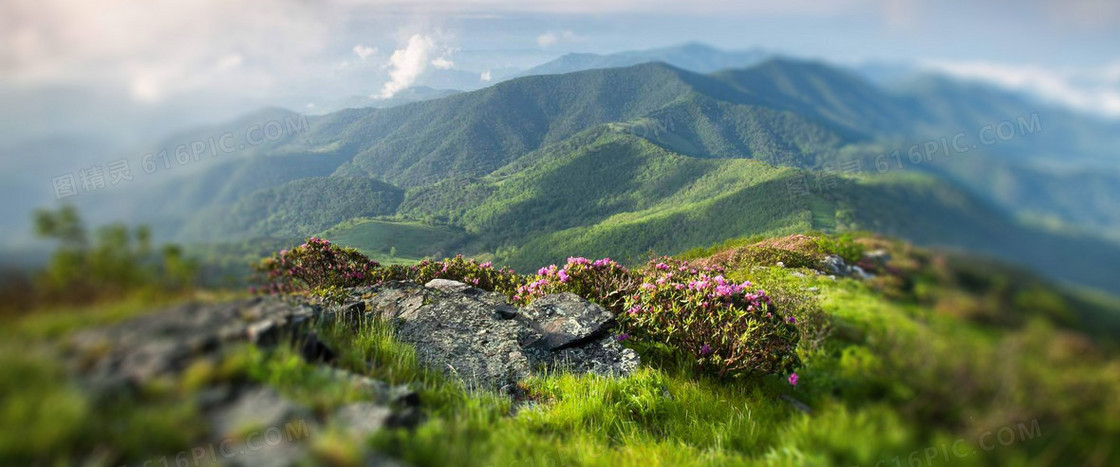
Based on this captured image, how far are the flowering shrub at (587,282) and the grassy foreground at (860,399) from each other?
412cm

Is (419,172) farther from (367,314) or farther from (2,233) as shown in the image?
(2,233)

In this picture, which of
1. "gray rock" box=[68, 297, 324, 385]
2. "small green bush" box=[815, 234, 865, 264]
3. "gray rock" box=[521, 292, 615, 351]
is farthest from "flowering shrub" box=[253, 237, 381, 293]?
"small green bush" box=[815, 234, 865, 264]

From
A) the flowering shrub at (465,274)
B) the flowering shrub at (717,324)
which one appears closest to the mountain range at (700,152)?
the flowering shrub at (717,324)

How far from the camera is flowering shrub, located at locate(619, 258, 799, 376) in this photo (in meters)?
5.64

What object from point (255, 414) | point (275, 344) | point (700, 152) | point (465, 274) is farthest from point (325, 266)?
point (700, 152)

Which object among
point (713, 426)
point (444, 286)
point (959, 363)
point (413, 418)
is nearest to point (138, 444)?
point (413, 418)

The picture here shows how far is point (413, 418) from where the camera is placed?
2930mm

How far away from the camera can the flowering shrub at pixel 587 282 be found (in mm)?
7871

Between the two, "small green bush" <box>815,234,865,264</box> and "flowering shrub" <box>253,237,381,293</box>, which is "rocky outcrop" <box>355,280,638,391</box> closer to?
"flowering shrub" <box>253,237,381,293</box>

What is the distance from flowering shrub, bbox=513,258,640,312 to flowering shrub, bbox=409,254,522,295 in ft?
2.61

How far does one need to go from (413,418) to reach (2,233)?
249 centimetres

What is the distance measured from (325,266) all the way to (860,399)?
7.29m

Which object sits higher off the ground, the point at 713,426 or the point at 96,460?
the point at 96,460

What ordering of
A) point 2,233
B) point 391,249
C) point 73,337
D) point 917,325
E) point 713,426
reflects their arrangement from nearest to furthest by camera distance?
point 73,337
point 917,325
point 2,233
point 713,426
point 391,249
